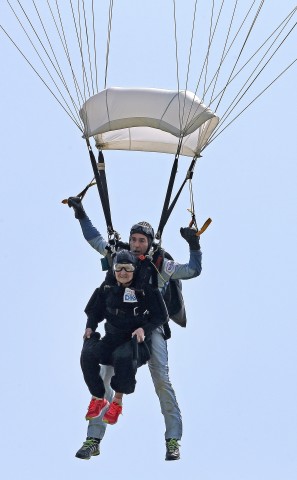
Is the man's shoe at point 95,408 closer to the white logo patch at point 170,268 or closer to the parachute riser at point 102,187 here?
the white logo patch at point 170,268

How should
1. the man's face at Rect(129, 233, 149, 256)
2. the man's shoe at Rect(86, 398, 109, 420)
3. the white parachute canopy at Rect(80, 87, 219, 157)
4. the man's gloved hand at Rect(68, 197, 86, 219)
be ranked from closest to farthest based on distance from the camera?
the man's shoe at Rect(86, 398, 109, 420) < the man's face at Rect(129, 233, 149, 256) < the white parachute canopy at Rect(80, 87, 219, 157) < the man's gloved hand at Rect(68, 197, 86, 219)

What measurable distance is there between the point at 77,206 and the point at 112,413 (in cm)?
269

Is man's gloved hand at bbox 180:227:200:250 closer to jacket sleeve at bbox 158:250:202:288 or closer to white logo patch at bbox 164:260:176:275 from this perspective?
jacket sleeve at bbox 158:250:202:288

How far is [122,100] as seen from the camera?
1202cm

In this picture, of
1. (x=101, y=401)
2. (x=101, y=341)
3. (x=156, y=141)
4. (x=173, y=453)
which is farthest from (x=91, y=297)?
(x=156, y=141)

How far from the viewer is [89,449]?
37.6 feet

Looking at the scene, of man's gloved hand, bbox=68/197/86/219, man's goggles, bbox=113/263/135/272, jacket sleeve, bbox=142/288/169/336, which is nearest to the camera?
man's goggles, bbox=113/263/135/272

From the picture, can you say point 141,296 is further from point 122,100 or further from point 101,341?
point 122,100

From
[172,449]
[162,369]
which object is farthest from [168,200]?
[172,449]

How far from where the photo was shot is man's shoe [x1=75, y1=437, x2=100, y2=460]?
11.4 metres

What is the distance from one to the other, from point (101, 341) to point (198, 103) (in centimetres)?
333

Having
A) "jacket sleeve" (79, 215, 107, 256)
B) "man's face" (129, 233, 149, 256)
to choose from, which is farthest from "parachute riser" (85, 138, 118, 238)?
"man's face" (129, 233, 149, 256)

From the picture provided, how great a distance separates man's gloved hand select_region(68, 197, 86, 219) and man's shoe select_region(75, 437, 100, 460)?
284cm

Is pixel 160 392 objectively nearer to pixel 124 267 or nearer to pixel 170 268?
pixel 170 268
